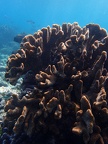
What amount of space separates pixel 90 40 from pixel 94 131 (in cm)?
227

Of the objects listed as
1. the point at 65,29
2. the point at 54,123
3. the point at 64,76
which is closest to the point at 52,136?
the point at 54,123

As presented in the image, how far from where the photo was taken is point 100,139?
9.90 feet

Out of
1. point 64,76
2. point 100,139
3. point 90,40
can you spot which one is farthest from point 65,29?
point 100,139

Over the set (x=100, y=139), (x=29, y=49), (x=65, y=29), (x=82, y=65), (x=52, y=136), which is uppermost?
(x=65, y=29)

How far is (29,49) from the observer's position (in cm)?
438

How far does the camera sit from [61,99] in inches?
130

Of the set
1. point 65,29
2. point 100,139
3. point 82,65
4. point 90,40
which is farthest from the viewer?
point 65,29

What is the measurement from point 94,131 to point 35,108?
3.68ft

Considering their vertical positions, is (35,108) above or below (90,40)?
below

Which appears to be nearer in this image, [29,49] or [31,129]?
[31,129]

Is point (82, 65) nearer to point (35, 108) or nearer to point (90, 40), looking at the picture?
point (90, 40)

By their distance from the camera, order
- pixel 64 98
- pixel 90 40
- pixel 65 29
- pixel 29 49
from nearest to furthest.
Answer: pixel 64 98 → pixel 29 49 → pixel 90 40 → pixel 65 29

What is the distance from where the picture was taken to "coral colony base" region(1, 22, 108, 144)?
10.1ft

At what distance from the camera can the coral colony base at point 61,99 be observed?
3.09m
